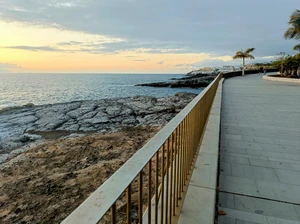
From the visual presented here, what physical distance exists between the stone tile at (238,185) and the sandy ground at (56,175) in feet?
8.84

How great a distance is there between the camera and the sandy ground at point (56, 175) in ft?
13.5

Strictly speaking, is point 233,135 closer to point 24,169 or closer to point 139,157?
point 139,157

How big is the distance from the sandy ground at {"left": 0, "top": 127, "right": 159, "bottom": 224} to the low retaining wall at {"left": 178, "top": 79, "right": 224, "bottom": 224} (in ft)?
8.15

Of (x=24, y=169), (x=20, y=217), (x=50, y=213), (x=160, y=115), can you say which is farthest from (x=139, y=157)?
(x=160, y=115)

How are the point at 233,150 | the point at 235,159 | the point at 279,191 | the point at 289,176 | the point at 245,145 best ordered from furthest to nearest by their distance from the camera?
the point at 245,145 → the point at 233,150 → the point at 235,159 → the point at 289,176 → the point at 279,191

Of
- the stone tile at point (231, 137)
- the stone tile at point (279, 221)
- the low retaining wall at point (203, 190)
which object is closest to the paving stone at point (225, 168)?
the low retaining wall at point (203, 190)

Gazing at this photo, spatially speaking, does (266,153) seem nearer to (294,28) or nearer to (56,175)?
(56,175)

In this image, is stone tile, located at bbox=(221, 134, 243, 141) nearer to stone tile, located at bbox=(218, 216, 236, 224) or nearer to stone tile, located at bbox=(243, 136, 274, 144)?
stone tile, located at bbox=(243, 136, 274, 144)

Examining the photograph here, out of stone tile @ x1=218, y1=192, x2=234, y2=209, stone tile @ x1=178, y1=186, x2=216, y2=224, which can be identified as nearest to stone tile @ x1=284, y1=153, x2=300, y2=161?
stone tile @ x1=218, y1=192, x2=234, y2=209

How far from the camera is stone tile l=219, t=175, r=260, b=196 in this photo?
9.48 feet

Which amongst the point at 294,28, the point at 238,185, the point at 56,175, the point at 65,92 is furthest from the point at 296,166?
the point at 65,92

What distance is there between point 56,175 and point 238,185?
439 cm

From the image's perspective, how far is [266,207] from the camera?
257 centimetres

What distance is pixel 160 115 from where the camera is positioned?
13.9m
